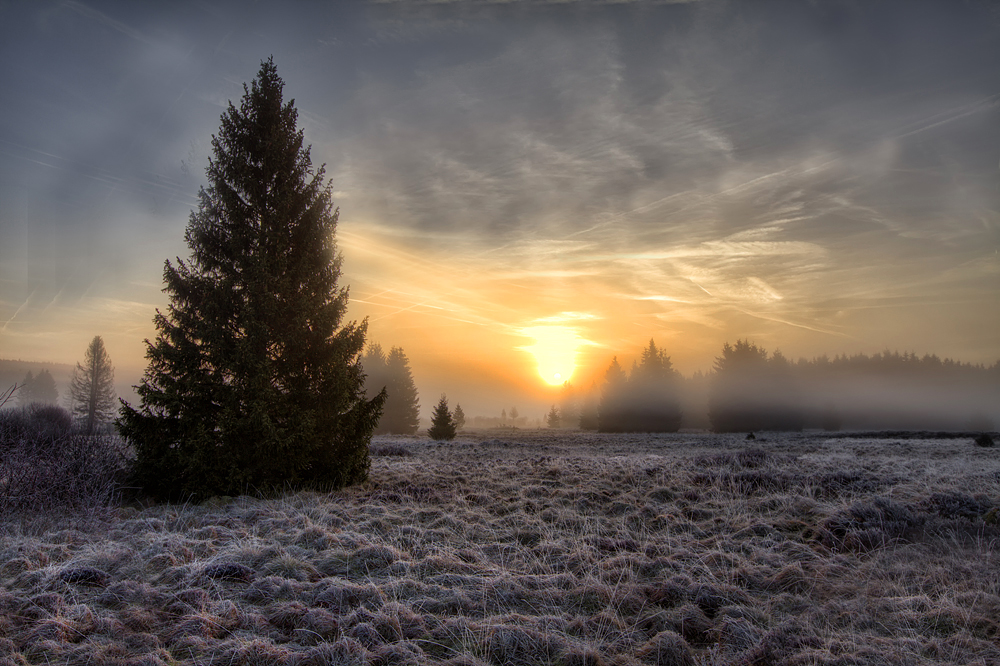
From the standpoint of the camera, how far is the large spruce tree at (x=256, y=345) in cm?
1033

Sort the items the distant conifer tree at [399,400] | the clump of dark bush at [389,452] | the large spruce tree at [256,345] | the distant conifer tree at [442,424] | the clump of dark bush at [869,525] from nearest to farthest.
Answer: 1. the clump of dark bush at [869,525]
2. the large spruce tree at [256,345]
3. the clump of dark bush at [389,452]
4. the distant conifer tree at [442,424]
5. the distant conifer tree at [399,400]

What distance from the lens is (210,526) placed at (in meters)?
7.73

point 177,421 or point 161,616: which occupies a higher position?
point 177,421

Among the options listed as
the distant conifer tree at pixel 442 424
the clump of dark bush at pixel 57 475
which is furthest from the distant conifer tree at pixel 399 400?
the clump of dark bush at pixel 57 475

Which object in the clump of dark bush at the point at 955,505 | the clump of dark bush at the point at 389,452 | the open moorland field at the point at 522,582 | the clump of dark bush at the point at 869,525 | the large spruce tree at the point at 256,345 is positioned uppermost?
the large spruce tree at the point at 256,345

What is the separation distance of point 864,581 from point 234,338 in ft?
39.5

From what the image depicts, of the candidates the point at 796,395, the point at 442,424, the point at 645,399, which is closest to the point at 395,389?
the point at 442,424

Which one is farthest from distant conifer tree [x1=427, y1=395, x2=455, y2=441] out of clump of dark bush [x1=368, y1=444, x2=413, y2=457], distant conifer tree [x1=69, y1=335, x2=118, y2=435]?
distant conifer tree [x1=69, y1=335, x2=118, y2=435]

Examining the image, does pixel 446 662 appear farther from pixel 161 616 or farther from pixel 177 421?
pixel 177 421

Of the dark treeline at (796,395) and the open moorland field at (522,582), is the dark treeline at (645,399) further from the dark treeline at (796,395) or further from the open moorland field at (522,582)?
the open moorland field at (522,582)

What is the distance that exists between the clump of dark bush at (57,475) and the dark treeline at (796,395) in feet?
173

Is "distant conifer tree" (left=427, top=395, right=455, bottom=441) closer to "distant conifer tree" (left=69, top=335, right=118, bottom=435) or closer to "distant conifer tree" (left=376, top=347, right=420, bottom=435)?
"distant conifer tree" (left=376, top=347, right=420, bottom=435)

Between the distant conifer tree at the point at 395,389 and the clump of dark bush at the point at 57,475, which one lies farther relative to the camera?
the distant conifer tree at the point at 395,389

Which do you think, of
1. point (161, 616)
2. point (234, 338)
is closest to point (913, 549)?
point (161, 616)
